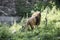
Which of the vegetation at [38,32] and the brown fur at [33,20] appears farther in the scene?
the brown fur at [33,20]

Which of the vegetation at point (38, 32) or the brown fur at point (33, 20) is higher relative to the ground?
the brown fur at point (33, 20)

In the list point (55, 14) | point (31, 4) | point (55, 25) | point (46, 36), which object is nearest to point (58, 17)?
point (55, 14)

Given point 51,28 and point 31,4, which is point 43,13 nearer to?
point 51,28

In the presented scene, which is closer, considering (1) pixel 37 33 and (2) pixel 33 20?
(1) pixel 37 33

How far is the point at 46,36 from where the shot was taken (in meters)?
6.10

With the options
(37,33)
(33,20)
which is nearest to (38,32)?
(37,33)

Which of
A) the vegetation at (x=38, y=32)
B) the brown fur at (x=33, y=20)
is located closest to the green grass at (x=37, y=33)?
the vegetation at (x=38, y=32)

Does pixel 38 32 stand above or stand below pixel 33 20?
below

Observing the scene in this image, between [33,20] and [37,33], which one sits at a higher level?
[33,20]

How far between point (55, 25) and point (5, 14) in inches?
163

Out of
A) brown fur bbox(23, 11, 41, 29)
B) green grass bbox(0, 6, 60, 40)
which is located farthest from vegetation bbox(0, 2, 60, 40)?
brown fur bbox(23, 11, 41, 29)

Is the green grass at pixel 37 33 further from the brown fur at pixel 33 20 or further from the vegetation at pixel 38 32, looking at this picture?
the brown fur at pixel 33 20

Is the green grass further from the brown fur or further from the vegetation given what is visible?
the brown fur

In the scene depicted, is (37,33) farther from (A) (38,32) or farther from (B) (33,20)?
(B) (33,20)
